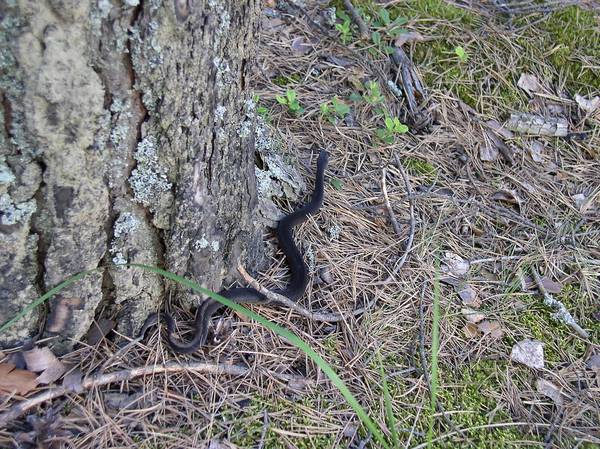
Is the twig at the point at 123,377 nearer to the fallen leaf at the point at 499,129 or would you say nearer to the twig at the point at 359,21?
the fallen leaf at the point at 499,129

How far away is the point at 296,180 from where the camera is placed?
102 inches

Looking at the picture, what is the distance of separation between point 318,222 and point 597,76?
2.17m

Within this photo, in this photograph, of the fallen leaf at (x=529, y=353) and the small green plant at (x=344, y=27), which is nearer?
the fallen leaf at (x=529, y=353)

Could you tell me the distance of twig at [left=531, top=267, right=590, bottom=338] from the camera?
236 centimetres

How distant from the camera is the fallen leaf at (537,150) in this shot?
3.09 metres

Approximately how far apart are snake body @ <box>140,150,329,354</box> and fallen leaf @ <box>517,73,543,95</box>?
147 centimetres

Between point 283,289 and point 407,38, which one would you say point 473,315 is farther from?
point 407,38

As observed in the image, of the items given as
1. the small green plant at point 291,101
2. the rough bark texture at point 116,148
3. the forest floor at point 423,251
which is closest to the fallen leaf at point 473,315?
the forest floor at point 423,251

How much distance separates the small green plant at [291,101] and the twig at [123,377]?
4.76ft

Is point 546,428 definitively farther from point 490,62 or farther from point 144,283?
point 490,62

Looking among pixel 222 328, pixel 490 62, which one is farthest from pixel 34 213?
pixel 490 62

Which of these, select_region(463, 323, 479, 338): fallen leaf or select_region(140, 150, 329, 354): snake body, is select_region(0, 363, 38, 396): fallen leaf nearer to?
select_region(140, 150, 329, 354): snake body

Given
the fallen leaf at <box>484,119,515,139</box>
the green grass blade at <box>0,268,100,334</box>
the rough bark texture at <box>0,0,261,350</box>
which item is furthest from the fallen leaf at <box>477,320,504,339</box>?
the green grass blade at <box>0,268,100,334</box>

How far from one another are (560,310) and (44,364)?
2.18 m
